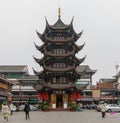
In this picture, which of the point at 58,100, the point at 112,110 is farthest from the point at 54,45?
the point at 112,110

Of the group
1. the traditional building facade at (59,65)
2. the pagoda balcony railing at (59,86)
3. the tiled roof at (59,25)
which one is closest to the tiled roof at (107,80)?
the traditional building facade at (59,65)

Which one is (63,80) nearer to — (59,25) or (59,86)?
(59,86)

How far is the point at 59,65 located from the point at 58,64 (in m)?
0.31

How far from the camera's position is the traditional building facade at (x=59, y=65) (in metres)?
77.1

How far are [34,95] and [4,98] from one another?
20577 millimetres

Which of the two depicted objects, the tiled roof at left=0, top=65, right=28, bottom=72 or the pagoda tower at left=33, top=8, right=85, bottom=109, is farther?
the tiled roof at left=0, top=65, right=28, bottom=72

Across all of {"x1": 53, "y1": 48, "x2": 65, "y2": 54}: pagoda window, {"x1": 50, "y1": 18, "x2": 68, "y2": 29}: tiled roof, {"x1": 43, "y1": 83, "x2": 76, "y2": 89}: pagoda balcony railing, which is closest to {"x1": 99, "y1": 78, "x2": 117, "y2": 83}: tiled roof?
{"x1": 50, "y1": 18, "x2": 68, "y2": 29}: tiled roof

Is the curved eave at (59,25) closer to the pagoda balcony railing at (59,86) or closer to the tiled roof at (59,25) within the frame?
the tiled roof at (59,25)

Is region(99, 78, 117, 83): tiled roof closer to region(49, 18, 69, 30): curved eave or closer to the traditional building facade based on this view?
the traditional building facade

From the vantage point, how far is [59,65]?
79.1m

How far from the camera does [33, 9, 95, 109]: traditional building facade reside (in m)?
77.1

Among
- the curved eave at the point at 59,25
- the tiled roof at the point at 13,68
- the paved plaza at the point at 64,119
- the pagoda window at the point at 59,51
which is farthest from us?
the tiled roof at the point at 13,68

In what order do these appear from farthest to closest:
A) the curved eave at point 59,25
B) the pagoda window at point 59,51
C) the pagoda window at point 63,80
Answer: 1. the curved eave at point 59,25
2. the pagoda window at point 59,51
3. the pagoda window at point 63,80

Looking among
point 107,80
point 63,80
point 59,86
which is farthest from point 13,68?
point 59,86
